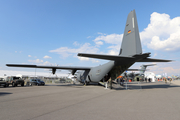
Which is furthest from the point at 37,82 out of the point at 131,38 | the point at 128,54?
the point at 131,38

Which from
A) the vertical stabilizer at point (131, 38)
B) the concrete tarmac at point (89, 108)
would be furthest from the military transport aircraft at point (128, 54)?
the concrete tarmac at point (89, 108)

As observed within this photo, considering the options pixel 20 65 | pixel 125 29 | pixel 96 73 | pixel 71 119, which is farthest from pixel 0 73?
pixel 71 119

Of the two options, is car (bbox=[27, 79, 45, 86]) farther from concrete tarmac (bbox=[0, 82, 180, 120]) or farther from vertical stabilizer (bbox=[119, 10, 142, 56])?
vertical stabilizer (bbox=[119, 10, 142, 56])

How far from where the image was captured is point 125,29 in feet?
54.4

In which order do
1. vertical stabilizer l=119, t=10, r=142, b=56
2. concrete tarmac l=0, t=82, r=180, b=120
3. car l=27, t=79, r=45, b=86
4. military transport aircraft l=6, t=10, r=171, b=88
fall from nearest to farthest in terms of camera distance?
concrete tarmac l=0, t=82, r=180, b=120
military transport aircraft l=6, t=10, r=171, b=88
vertical stabilizer l=119, t=10, r=142, b=56
car l=27, t=79, r=45, b=86

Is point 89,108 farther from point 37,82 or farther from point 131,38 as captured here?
point 37,82

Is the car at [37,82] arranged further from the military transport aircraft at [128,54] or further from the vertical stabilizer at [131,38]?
the vertical stabilizer at [131,38]

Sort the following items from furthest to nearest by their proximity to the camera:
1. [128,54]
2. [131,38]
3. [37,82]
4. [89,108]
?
[37,82], [128,54], [131,38], [89,108]

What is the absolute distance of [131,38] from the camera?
1517 centimetres

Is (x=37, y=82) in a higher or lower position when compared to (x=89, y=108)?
lower

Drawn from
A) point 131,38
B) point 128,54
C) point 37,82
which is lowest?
point 37,82

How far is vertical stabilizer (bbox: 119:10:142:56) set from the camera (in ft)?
47.8

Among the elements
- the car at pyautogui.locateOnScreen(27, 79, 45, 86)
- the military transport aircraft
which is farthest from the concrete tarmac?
the car at pyautogui.locateOnScreen(27, 79, 45, 86)

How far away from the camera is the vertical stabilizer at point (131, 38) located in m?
14.6
